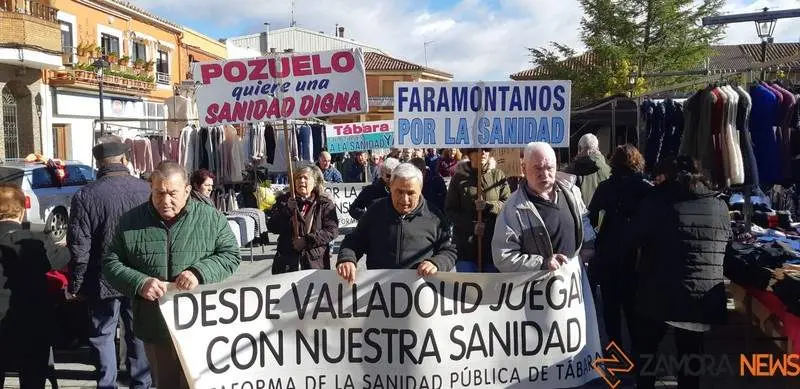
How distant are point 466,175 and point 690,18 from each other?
29.1 meters

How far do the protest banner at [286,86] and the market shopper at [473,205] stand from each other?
3.40 ft

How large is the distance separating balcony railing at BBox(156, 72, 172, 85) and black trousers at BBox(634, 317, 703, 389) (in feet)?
110

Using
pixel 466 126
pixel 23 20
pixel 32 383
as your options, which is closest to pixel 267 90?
pixel 466 126

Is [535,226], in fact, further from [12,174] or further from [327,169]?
[12,174]

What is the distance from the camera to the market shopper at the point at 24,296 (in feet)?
14.6

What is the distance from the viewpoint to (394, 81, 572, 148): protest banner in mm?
5910

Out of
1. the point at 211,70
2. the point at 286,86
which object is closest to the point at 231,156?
the point at 211,70

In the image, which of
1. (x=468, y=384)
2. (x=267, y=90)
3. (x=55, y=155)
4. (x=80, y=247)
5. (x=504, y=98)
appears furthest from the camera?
(x=55, y=155)

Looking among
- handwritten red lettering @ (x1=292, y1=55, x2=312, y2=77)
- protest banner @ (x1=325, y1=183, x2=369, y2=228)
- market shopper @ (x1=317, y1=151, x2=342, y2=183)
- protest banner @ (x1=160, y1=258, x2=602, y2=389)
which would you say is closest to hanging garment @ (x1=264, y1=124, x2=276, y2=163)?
market shopper @ (x1=317, y1=151, x2=342, y2=183)

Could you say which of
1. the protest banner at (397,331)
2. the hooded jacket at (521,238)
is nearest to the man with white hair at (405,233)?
the protest banner at (397,331)

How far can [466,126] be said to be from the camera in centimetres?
594

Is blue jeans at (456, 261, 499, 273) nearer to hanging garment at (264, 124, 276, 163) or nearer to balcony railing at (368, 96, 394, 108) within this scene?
hanging garment at (264, 124, 276, 163)

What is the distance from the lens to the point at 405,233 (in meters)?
4.55

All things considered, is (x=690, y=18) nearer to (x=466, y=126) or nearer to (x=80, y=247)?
(x=466, y=126)
